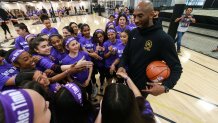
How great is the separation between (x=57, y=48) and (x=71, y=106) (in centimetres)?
192

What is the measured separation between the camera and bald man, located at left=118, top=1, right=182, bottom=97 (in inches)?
65.1

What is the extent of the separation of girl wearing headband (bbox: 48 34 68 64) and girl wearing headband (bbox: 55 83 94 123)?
1591 mm

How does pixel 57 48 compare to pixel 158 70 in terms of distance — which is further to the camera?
pixel 57 48

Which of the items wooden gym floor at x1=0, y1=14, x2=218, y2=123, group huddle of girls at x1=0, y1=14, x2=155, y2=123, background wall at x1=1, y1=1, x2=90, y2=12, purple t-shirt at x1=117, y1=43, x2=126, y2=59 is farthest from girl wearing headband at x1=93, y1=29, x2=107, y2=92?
background wall at x1=1, y1=1, x2=90, y2=12

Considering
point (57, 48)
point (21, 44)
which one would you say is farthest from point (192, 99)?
point (21, 44)

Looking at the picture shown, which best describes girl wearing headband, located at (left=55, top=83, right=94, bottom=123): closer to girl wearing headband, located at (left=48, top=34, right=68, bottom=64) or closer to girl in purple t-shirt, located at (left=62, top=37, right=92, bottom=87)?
girl in purple t-shirt, located at (left=62, top=37, right=92, bottom=87)

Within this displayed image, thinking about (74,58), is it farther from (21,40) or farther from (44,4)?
(44,4)

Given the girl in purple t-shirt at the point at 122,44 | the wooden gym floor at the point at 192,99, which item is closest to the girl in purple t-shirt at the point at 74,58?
the girl in purple t-shirt at the point at 122,44

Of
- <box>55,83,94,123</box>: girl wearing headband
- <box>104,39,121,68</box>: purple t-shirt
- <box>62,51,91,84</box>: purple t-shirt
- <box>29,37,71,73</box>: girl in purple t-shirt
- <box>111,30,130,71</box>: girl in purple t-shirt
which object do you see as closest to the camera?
<box>55,83,94,123</box>: girl wearing headband

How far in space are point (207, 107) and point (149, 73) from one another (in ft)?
7.53

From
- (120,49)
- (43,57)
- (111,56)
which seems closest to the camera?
(43,57)

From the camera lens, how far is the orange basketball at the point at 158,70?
1777mm

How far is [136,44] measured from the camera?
1.86 meters

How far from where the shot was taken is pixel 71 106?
126 centimetres
